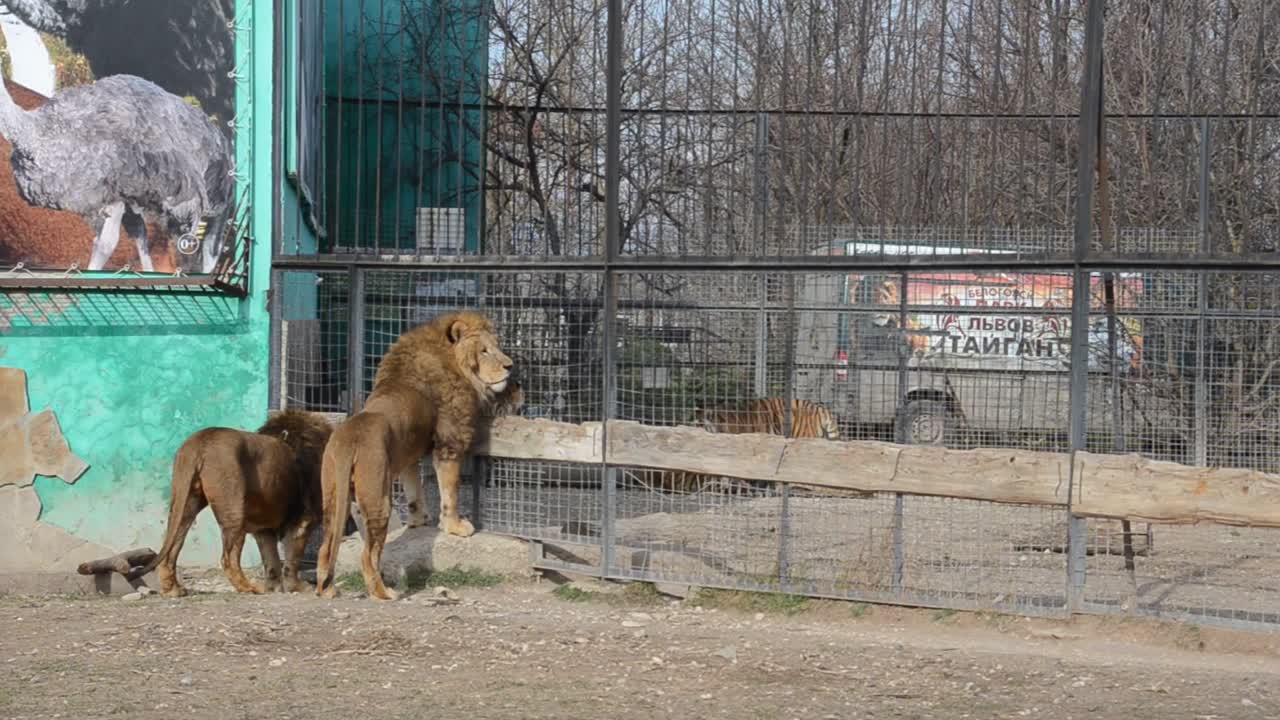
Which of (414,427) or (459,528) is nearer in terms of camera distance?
(414,427)

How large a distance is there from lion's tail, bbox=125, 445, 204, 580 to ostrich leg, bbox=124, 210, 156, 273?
5.92ft

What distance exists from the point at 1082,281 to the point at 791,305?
1.64 m

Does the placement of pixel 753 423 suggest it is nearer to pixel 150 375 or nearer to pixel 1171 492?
pixel 1171 492

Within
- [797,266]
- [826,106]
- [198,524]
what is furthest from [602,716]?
[826,106]

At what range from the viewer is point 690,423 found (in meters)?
9.12

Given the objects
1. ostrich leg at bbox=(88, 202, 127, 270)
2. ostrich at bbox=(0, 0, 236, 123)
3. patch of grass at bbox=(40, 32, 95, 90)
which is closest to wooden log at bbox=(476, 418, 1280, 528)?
ostrich leg at bbox=(88, 202, 127, 270)

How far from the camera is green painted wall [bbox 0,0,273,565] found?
930cm

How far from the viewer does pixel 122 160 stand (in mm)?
9352

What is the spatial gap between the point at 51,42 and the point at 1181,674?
26.8ft

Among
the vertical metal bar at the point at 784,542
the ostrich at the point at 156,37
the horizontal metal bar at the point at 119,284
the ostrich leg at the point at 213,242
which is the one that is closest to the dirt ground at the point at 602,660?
the vertical metal bar at the point at 784,542

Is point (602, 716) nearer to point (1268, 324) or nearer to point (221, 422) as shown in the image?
point (221, 422)

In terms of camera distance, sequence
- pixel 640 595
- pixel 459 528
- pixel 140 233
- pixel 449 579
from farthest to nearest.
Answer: pixel 140 233, pixel 459 528, pixel 449 579, pixel 640 595

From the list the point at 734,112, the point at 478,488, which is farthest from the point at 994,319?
the point at 478,488

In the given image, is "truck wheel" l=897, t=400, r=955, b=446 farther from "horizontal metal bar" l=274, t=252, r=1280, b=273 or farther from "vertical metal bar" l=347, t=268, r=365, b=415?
"vertical metal bar" l=347, t=268, r=365, b=415
